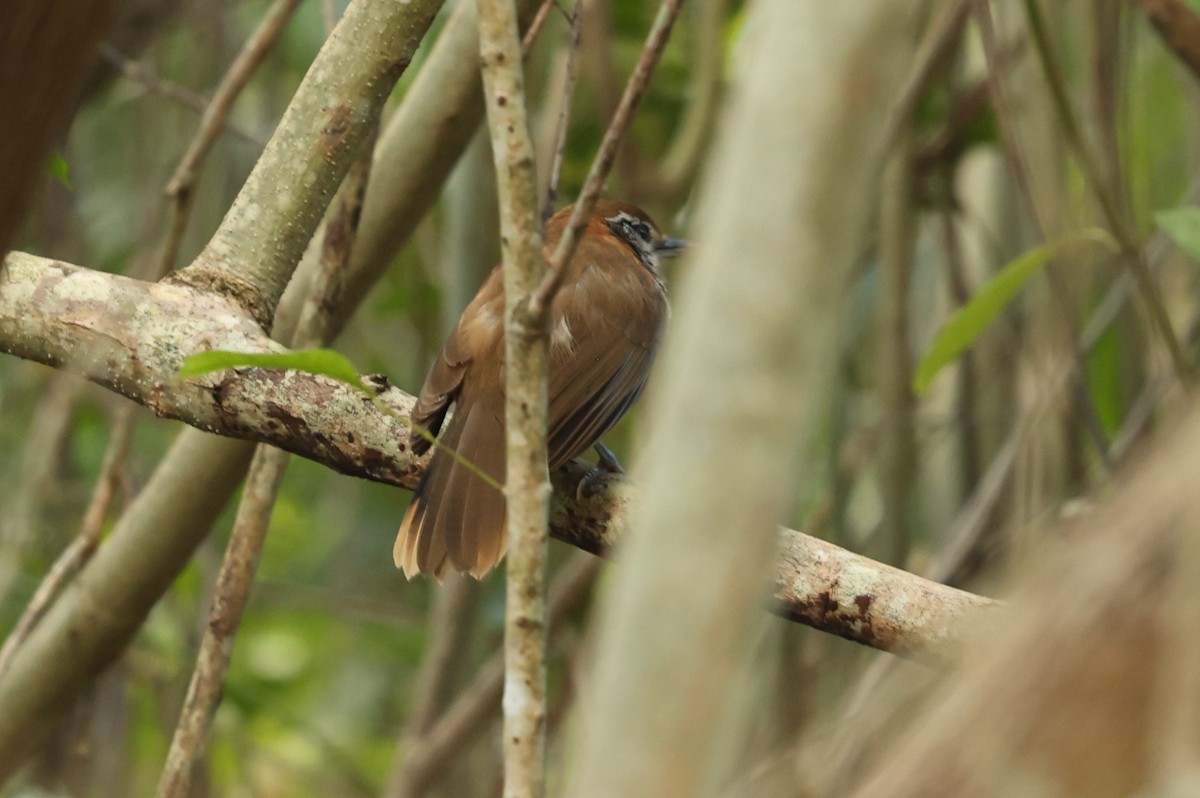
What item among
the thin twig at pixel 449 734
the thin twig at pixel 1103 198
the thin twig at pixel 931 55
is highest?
the thin twig at pixel 931 55

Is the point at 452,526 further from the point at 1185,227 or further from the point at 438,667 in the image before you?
the point at 438,667

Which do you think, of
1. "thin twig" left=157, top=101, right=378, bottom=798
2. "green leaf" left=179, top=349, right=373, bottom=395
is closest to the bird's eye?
"thin twig" left=157, top=101, right=378, bottom=798

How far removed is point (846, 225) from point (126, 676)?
13.7ft

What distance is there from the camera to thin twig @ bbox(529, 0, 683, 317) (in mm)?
1227

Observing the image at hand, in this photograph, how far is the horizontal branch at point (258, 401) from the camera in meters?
2.12

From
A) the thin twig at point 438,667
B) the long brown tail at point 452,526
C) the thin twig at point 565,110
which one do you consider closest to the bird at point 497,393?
the long brown tail at point 452,526

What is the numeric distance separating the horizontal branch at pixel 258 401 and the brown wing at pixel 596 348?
527 millimetres

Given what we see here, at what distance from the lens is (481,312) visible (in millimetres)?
3025

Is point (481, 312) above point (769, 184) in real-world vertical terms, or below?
above

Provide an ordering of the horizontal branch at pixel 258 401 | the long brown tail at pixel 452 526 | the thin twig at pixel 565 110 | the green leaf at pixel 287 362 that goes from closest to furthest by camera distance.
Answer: the green leaf at pixel 287 362, the thin twig at pixel 565 110, the horizontal branch at pixel 258 401, the long brown tail at pixel 452 526

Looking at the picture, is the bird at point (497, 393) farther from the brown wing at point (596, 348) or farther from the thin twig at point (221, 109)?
the thin twig at point (221, 109)

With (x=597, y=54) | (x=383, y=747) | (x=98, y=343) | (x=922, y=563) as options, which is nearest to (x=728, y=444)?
(x=98, y=343)

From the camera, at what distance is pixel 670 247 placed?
424 centimetres

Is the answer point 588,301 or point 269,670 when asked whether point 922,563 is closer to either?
point 588,301
